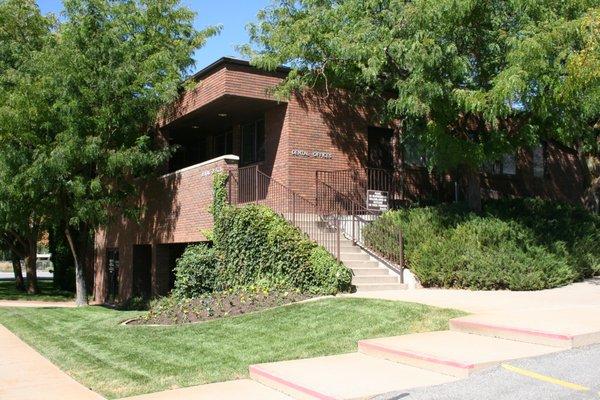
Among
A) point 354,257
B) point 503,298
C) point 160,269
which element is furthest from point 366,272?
point 160,269

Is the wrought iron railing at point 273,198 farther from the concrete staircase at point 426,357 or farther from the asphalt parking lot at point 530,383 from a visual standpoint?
the asphalt parking lot at point 530,383

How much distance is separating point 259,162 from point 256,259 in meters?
5.52

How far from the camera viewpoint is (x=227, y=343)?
10.0 m

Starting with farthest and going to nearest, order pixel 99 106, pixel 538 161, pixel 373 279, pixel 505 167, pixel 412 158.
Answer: pixel 538 161 < pixel 505 167 < pixel 412 158 < pixel 99 106 < pixel 373 279

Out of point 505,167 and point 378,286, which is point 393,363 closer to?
point 378,286

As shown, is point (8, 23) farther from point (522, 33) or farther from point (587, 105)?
point (587, 105)

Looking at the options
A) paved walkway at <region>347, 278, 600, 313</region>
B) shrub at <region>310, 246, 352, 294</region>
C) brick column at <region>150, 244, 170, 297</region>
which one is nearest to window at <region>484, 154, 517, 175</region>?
paved walkway at <region>347, 278, 600, 313</region>

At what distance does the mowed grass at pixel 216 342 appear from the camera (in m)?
8.34

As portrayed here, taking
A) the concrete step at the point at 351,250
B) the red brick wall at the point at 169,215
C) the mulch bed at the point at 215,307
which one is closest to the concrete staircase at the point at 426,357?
the mulch bed at the point at 215,307

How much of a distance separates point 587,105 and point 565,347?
634cm

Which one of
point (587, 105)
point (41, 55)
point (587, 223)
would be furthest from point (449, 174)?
point (41, 55)

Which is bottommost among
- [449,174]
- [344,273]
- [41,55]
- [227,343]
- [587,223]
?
[227,343]

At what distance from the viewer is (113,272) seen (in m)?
26.3

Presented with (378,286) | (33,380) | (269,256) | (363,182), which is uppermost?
(363,182)
